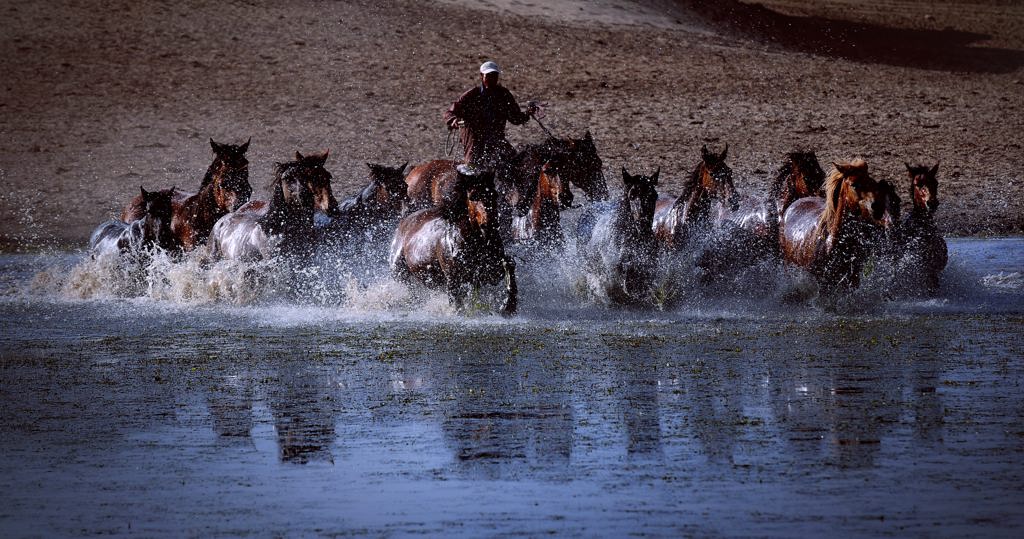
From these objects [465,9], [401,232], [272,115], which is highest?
[465,9]

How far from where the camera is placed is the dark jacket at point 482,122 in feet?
44.0

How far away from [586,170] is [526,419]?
6209 millimetres

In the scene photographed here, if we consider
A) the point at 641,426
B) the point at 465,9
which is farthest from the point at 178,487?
the point at 465,9

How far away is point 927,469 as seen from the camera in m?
5.67

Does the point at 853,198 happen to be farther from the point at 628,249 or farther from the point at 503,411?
the point at 503,411

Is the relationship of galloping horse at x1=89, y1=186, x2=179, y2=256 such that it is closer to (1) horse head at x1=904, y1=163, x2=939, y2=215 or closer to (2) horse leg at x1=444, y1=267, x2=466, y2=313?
(2) horse leg at x1=444, y1=267, x2=466, y2=313

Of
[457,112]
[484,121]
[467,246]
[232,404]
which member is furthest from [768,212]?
[232,404]

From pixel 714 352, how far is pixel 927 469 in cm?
324

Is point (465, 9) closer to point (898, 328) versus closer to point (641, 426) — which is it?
point (898, 328)

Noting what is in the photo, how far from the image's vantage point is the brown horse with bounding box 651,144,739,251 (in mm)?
12031

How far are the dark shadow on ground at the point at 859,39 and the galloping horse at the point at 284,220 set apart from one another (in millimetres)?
19156

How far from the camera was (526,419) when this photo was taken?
22.5ft

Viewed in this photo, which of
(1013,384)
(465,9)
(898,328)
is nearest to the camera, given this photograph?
(1013,384)

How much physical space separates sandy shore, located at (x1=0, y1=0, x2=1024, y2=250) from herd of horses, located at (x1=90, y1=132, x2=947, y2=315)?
5.19 meters
